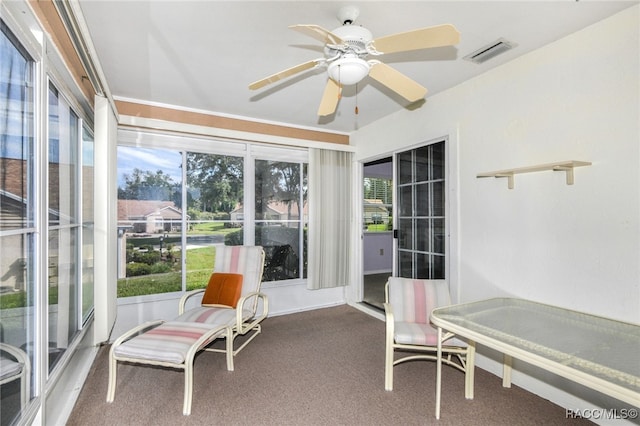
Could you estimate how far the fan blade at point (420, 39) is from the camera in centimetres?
144

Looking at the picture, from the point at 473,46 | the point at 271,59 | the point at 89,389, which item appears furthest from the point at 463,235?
the point at 89,389

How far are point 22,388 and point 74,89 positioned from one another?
2023 mm

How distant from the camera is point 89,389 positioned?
236 cm

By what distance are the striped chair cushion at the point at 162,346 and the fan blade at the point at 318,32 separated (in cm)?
213

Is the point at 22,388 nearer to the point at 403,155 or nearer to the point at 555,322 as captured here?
the point at 555,322

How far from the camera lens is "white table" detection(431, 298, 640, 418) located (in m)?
1.24

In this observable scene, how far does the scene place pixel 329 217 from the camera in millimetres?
4445

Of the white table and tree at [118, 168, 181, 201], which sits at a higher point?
tree at [118, 168, 181, 201]

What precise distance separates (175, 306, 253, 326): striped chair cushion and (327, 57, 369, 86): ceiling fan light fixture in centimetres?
221

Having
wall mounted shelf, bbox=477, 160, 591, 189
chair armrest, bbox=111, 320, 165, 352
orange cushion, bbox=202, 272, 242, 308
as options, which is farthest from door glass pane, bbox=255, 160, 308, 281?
wall mounted shelf, bbox=477, 160, 591, 189

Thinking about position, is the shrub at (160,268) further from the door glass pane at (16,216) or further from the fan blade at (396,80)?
the fan blade at (396,80)

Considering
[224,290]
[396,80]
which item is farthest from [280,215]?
[396,80]
